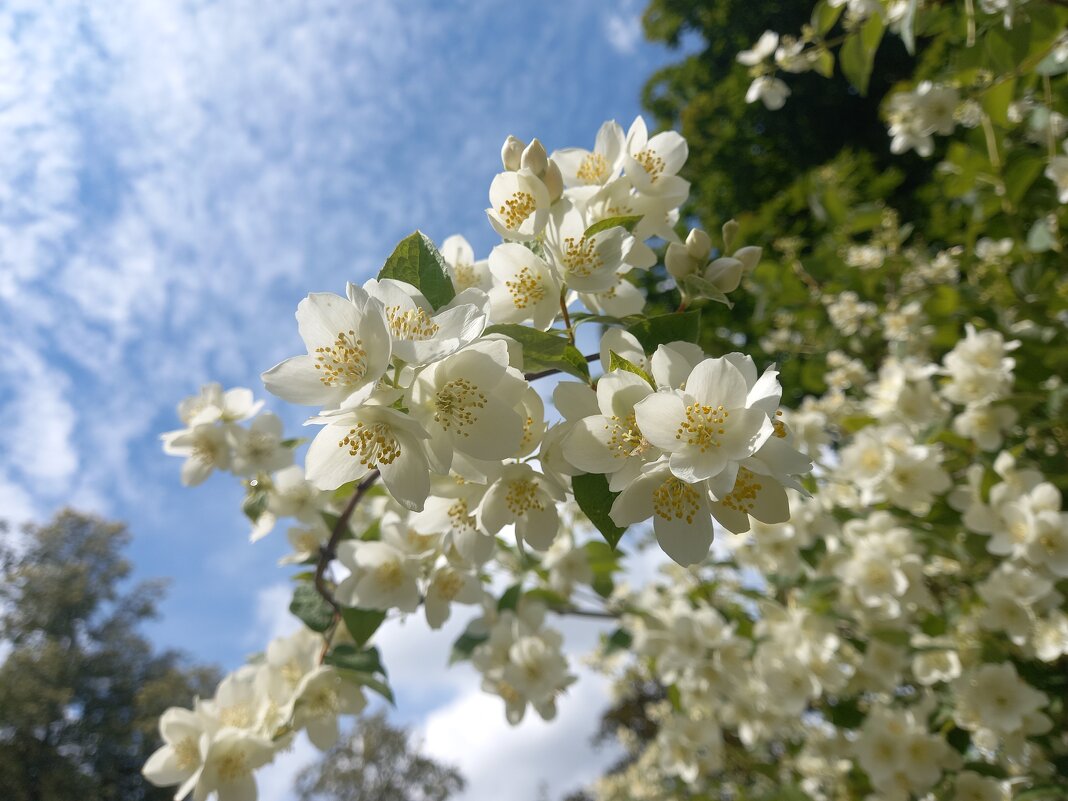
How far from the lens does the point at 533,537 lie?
0.86 meters

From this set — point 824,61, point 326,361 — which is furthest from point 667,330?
point 824,61

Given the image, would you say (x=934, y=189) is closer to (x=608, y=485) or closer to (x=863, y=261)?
(x=863, y=261)

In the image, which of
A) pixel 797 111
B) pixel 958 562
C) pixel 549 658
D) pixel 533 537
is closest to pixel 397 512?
pixel 533 537

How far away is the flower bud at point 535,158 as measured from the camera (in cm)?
81

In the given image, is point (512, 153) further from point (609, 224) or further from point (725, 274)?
point (725, 274)

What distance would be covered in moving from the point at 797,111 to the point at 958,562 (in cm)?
734

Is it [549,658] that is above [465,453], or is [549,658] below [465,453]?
above

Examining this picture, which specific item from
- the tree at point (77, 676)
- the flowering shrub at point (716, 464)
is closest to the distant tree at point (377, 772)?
the tree at point (77, 676)

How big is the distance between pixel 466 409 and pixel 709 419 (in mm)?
252

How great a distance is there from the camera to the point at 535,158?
0.82m

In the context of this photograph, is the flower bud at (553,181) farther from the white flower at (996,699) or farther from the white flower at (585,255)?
the white flower at (996,699)

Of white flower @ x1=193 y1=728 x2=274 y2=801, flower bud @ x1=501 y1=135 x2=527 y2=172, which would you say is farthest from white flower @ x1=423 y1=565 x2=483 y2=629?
flower bud @ x1=501 y1=135 x2=527 y2=172

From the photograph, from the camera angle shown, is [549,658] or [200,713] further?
[549,658]

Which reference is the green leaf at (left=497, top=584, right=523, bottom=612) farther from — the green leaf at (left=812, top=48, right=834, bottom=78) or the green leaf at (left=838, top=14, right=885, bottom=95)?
the green leaf at (left=812, top=48, right=834, bottom=78)
